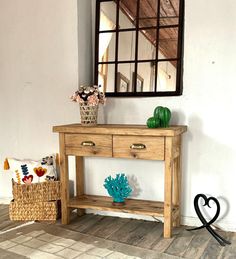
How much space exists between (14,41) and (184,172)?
188 centimetres

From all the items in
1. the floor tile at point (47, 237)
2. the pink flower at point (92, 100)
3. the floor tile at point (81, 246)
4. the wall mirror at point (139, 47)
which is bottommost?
the floor tile at point (47, 237)

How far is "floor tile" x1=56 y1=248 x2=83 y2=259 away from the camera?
2131 mm

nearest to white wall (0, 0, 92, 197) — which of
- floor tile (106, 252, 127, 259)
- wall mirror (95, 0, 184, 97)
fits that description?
wall mirror (95, 0, 184, 97)

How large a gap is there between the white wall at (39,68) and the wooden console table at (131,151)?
40cm

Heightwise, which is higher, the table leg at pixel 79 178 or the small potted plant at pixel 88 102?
the small potted plant at pixel 88 102

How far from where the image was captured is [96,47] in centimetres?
291

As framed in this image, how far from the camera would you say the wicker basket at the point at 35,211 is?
9.16 ft

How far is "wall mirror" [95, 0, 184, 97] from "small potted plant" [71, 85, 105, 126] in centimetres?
26

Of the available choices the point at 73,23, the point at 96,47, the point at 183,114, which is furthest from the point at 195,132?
the point at 73,23

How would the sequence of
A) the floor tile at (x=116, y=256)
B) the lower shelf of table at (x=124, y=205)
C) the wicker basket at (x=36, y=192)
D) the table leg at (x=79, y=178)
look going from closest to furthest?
the floor tile at (x=116, y=256)
the lower shelf of table at (x=124, y=205)
the wicker basket at (x=36, y=192)
the table leg at (x=79, y=178)

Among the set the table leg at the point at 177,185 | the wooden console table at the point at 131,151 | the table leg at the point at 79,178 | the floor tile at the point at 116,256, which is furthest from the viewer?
the table leg at the point at 79,178

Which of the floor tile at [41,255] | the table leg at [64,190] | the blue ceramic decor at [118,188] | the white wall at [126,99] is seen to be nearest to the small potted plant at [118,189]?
the blue ceramic decor at [118,188]

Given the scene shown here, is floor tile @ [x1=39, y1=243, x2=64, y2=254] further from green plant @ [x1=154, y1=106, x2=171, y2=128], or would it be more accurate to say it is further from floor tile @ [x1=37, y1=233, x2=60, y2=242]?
green plant @ [x1=154, y1=106, x2=171, y2=128]

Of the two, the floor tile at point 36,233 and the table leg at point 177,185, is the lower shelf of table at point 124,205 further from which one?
the floor tile at point 36,233
